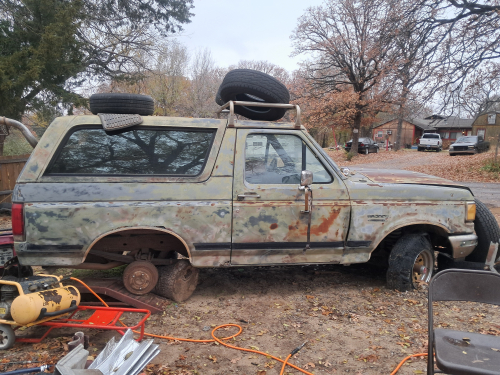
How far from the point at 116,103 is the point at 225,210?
1608 millimetres

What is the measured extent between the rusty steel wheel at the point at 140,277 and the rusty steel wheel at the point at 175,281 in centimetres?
10

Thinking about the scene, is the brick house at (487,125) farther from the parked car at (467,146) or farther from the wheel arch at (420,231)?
the wheel arch at (420,231)

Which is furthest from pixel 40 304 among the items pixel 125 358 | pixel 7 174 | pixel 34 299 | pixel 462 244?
pixel 7 174

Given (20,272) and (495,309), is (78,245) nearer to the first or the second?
(20,272)

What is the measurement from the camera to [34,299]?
2.98m

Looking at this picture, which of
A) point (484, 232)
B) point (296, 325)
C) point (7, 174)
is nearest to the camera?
point (296, 325)

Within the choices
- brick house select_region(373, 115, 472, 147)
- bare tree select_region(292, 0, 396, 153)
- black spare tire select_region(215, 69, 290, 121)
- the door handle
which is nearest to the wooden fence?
black spare tire select_region(215, 69, 290, 121)

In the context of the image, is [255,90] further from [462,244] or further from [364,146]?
[364,146]

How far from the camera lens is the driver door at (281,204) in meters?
3.96

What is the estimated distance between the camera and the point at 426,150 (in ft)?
122

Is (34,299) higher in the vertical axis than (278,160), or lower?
lower

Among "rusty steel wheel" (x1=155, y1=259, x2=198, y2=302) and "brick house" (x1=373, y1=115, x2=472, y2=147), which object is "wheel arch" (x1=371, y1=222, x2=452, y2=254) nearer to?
"rusty steel wheel" (x1=155, y1=259, x2=198, y2=302)

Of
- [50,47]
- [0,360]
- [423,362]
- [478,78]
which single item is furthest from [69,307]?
[478,78]

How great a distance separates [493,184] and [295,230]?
1486 cm
